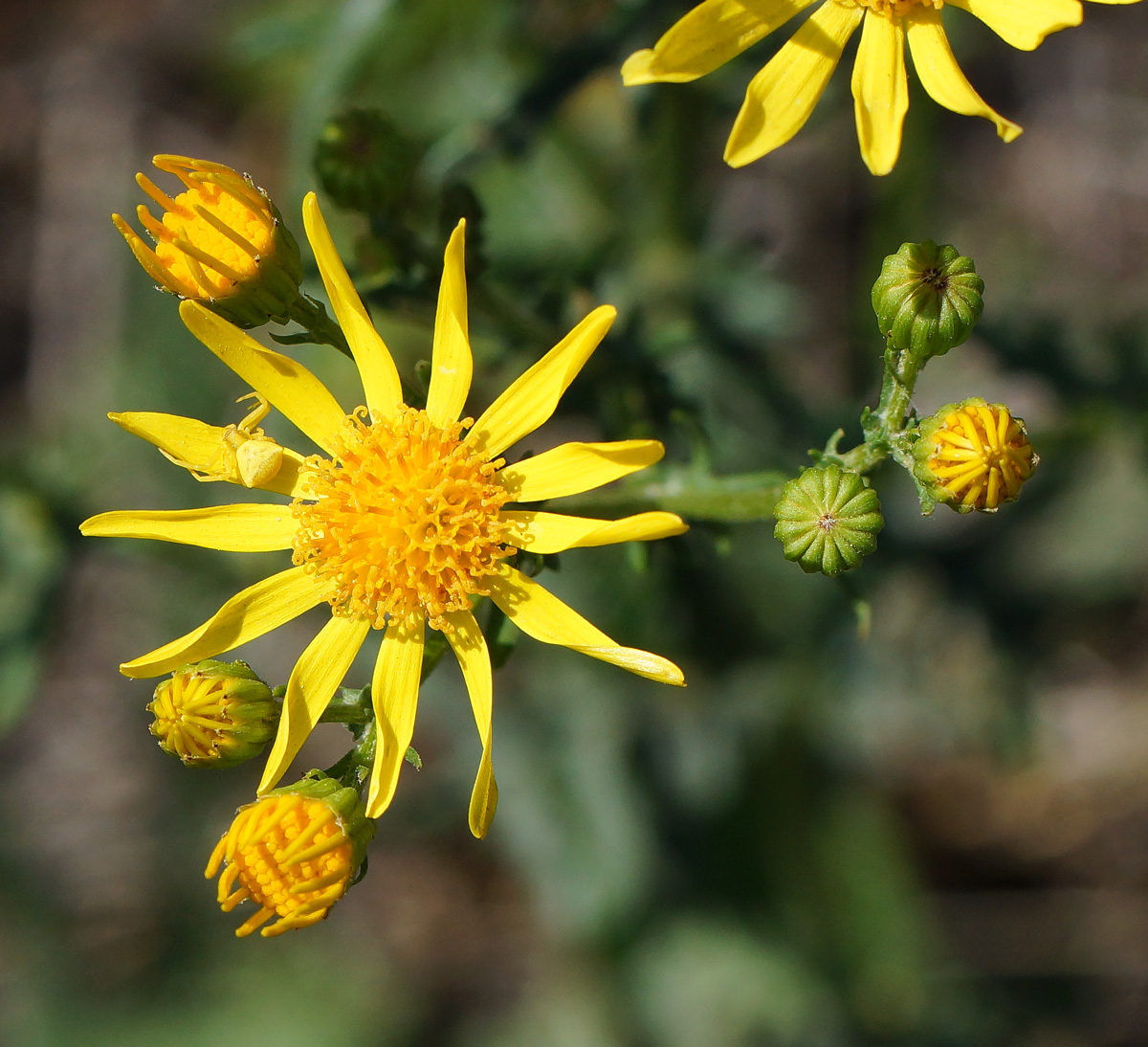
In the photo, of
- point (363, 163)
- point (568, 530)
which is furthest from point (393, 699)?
point (363, 163)

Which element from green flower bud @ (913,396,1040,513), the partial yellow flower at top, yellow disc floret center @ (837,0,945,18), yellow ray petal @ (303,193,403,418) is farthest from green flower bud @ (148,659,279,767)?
yellow disc floret center @ (837,0,945,18)

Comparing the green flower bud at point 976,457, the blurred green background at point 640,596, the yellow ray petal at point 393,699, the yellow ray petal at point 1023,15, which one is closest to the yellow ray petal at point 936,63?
the yellow ray petal at point 1023,15

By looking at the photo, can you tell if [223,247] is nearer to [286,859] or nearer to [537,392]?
[537,392]

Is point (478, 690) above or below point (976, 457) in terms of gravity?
below

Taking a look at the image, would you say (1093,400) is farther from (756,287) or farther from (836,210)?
(836,210)

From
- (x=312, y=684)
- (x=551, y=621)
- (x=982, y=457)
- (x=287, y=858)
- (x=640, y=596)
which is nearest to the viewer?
(x=982, y=457)

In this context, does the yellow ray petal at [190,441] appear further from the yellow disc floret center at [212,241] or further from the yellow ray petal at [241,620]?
the yellow disc floret center at [212,241]

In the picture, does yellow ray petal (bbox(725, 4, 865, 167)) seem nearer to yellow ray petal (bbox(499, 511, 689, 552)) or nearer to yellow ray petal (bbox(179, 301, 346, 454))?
yellow ray petal (bbox(499, 511, 689, 552))
